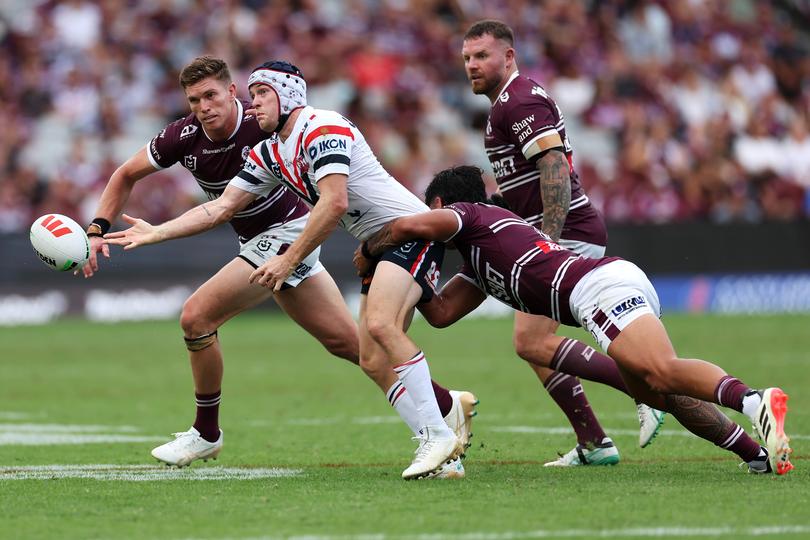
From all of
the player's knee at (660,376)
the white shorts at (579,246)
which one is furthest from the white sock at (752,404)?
the white shorts at (579,246)

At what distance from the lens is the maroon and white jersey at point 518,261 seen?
7254mm

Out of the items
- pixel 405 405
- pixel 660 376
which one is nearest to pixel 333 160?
pixel 405 405

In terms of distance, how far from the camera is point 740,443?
743 cm

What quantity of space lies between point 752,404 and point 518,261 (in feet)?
4.75

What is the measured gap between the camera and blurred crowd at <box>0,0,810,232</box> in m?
22.6

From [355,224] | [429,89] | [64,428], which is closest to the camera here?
[355,224]

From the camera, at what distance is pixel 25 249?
68.0 feet

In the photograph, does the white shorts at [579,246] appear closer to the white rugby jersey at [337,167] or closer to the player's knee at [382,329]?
the white rugby jersey at [337,167]

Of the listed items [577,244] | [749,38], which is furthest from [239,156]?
[749,38]

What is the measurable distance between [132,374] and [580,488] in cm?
981

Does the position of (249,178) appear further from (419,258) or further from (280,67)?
(419,258)

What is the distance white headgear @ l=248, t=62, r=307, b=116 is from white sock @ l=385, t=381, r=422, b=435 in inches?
66.2

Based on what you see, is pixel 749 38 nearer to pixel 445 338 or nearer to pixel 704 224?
pixel 704 224

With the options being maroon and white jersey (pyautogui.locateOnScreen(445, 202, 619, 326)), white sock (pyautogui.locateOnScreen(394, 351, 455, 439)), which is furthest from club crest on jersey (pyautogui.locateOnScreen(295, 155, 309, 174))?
white sock (pyautogui.locateOnScreen(394, 351, 455, 439))
